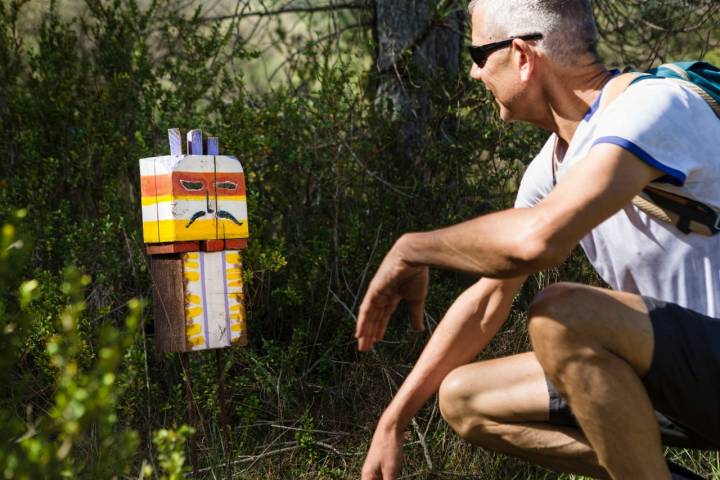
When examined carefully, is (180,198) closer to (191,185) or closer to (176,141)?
(191,185)

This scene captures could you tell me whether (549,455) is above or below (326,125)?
below

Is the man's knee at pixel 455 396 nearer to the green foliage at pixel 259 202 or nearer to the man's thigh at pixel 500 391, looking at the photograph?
the man's thigh at pixel 500 391

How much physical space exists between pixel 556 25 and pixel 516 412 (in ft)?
3.49

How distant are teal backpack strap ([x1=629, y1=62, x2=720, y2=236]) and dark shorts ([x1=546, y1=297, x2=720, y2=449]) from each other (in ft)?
0.68

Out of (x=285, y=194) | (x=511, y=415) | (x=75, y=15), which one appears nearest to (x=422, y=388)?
(x=511, y=415)

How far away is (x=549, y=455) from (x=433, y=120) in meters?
2.36

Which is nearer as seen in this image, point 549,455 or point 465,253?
point 465,253

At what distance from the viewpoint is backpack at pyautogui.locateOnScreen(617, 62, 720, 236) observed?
220cm

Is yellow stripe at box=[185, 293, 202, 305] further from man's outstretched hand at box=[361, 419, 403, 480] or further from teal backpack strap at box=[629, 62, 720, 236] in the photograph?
teal backpack strap at box=[629, 62, 720, 236]

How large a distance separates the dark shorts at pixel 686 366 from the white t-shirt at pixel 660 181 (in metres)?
0.14

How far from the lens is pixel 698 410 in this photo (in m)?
2.17

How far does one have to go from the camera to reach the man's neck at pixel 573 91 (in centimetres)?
237

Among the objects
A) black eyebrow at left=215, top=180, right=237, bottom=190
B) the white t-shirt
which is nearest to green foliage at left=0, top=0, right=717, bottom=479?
black eyebrow at left=215, top=180, right=237, bottom=190

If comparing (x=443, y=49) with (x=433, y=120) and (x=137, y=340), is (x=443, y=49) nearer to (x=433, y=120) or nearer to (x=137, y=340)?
(x=433, y=120)
